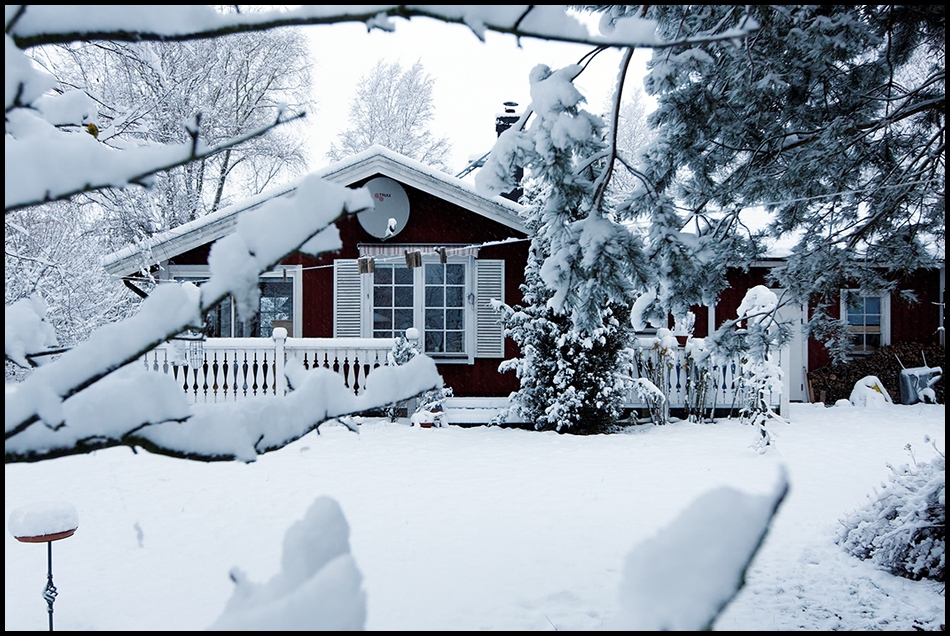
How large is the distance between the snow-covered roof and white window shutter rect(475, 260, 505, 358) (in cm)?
81

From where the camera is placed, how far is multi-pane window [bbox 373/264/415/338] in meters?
11.0

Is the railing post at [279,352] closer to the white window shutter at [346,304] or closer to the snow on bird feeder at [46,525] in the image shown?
the white window shutter at [346,304]

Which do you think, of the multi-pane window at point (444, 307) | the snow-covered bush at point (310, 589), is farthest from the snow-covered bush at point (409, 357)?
the snow-covered bush at point (310, 589)

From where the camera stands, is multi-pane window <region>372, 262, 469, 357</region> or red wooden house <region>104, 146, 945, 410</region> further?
multi-pane window <region>372, 262, 469, 357</region>

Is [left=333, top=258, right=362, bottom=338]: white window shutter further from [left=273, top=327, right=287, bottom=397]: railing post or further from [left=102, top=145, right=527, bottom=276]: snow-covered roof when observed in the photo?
[left=102, top=145, right=527, bottom=276]: snow-covered roof

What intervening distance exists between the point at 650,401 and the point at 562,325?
1.94 metres

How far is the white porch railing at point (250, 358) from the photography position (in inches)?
368

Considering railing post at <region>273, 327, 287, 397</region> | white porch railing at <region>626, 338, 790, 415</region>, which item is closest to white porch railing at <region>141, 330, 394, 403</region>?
railing post at <region>273, 327, 287, 397</region>

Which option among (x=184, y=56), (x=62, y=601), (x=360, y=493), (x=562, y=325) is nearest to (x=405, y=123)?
(x=184, y=56)

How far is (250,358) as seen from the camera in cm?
950

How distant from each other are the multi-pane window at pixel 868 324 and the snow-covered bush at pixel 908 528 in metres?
10.2

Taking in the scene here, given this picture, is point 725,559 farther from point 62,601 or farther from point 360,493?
point 360,493

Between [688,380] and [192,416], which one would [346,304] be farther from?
[192,416]

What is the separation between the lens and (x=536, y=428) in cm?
926
